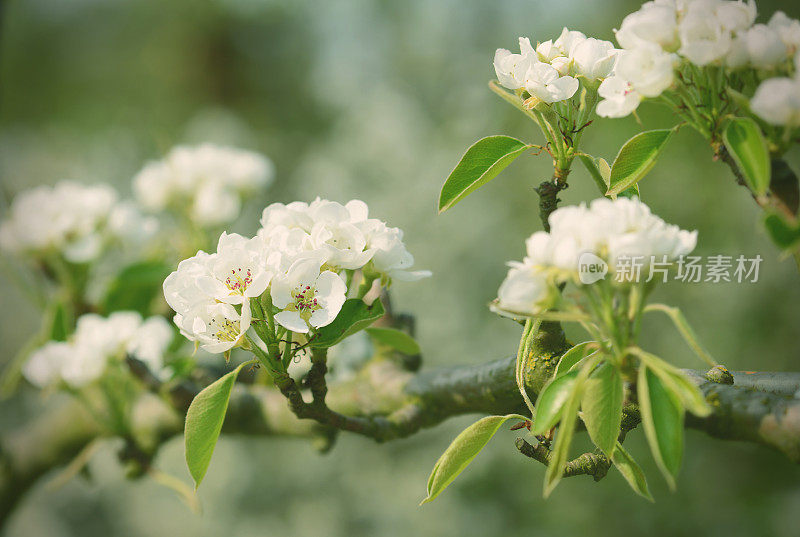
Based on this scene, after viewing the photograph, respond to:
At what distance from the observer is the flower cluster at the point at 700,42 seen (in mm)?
446

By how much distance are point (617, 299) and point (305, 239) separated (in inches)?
10.2

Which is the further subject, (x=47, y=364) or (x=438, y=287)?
(x=438, y=287)

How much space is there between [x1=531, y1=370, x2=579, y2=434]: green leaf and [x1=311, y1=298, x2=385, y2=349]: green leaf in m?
0.17

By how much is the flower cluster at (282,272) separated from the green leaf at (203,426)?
41 millimetres

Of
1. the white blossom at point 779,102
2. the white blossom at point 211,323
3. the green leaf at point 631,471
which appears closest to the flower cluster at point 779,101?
the white blossom at point 779,102

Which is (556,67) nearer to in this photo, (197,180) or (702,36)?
(702,36)

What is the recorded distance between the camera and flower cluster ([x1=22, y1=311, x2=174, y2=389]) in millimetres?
1071

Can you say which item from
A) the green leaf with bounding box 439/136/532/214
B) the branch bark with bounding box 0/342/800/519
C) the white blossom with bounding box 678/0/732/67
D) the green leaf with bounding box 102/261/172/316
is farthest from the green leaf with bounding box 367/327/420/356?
the green leaf with bounding box 102/261/172/316

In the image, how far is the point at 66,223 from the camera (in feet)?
3.84

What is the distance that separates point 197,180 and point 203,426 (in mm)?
937

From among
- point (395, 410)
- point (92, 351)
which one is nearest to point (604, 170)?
point (395, 410)

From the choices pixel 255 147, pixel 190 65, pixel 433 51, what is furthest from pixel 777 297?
pixel 190 65

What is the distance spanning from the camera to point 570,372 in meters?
0.50

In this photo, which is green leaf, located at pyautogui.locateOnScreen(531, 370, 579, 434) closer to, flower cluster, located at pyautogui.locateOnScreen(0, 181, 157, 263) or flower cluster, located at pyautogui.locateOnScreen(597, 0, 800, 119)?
flower cluster, located at pyautogui.locateOnScreen(597, 0, 800, 119)
